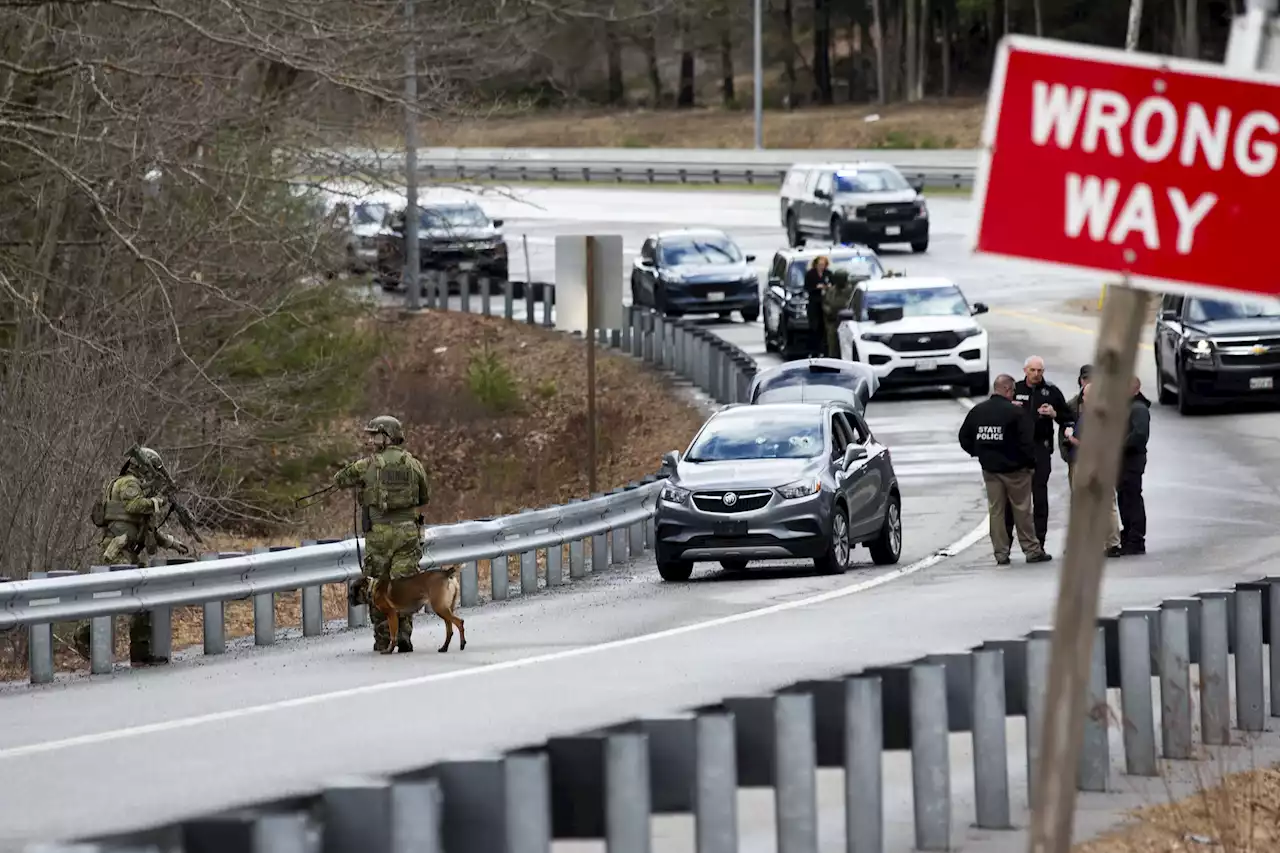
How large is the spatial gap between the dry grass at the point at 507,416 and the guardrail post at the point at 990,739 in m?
23.3

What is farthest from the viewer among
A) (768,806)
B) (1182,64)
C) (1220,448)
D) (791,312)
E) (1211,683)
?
(791,312)

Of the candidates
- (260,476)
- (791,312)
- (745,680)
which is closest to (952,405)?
(791,312)

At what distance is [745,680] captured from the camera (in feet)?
50.1

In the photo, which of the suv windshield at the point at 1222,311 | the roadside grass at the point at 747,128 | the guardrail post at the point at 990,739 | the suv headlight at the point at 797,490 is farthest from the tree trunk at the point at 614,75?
the guardrail post at the point at 990,739

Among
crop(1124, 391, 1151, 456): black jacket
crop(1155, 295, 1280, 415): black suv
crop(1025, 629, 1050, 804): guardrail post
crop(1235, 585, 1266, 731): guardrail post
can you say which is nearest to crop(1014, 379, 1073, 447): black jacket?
crop(1124, 391, 1151, 456): black jacket

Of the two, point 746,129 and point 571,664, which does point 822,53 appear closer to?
point 746,129

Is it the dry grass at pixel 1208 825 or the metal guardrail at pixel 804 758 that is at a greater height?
the metal guardrail at pixel 804 758

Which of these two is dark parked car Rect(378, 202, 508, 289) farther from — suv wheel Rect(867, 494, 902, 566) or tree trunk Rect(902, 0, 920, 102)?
tree trunk Rect(902, 0, 920, 102)

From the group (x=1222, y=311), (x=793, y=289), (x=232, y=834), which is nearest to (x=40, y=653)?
(x=232, y=834)

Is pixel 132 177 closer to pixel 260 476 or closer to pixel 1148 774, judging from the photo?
pixel 260 476

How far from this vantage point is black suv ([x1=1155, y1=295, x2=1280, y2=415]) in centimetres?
3381

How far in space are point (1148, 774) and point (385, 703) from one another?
476 cm

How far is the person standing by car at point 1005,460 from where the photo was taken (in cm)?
2288

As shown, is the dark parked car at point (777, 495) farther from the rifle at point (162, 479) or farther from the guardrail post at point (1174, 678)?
the guardrail post at point (1174, 678)
